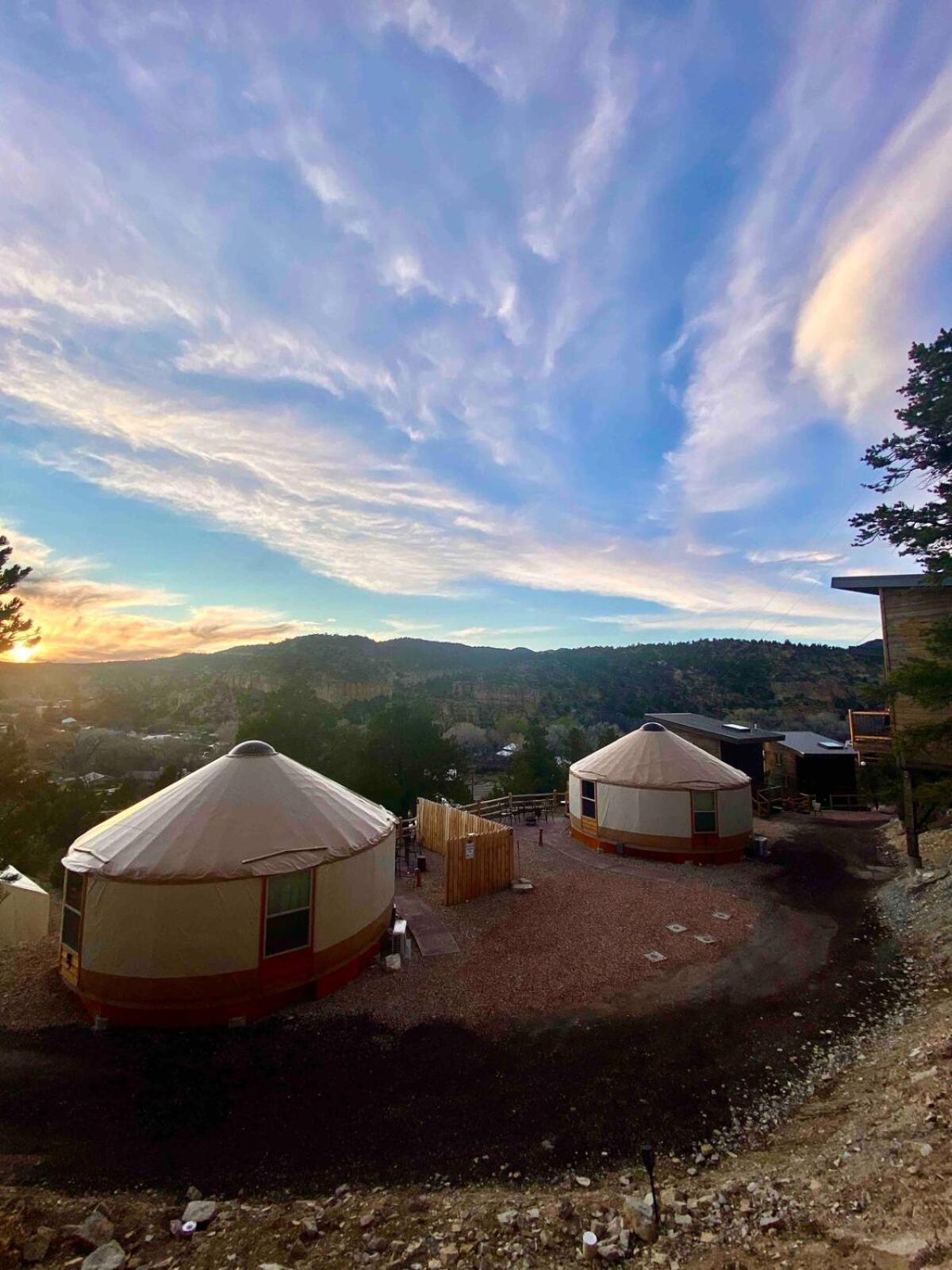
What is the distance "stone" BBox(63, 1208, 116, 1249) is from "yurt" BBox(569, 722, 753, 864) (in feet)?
40.8

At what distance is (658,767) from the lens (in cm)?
1427

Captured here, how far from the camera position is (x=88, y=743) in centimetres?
3578

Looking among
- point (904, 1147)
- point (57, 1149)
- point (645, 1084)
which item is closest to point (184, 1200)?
point (57, 1149)

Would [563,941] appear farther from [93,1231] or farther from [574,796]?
[574,796]

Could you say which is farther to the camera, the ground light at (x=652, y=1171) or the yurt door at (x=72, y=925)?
the yurt door at (x=72, y=925)

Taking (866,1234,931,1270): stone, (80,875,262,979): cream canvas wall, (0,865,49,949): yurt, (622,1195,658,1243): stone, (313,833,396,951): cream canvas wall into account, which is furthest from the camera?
(0,865,49,949): yurt

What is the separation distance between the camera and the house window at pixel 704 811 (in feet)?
44.7

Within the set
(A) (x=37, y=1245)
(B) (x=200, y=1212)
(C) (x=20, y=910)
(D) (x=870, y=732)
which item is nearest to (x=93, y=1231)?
(A) (x=37, y=1245)

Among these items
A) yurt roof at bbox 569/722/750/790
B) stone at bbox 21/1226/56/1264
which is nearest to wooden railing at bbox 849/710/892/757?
Answer: yurt roof at bbox 569/722/750/790

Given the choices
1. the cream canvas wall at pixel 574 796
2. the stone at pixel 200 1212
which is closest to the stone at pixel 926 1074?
the stone at pixel 200 1212

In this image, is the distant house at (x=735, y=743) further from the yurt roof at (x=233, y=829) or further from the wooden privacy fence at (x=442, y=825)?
the yurt roof at (x=233, y=829)

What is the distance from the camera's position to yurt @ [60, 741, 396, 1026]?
6781mm

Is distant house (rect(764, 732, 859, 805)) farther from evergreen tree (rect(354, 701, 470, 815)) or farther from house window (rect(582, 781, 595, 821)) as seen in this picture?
evergreen tree (rect(354, 701, 470, 815))

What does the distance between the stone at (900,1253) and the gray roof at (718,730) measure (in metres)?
19.3
